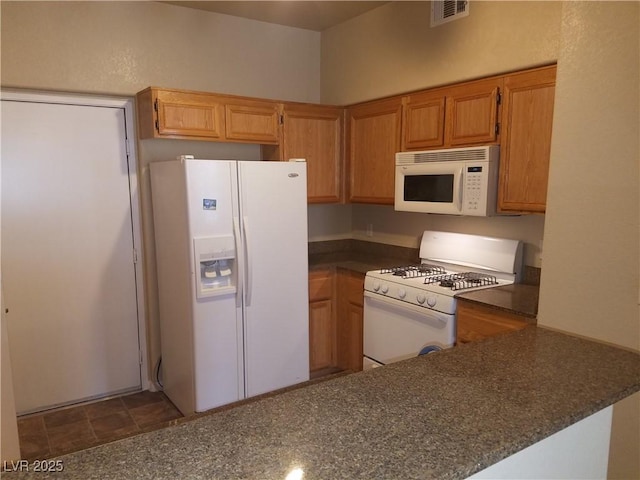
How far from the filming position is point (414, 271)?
10.4ft

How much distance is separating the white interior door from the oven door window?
1.97 m

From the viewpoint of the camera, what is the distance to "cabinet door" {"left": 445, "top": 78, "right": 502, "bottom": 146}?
2639mm

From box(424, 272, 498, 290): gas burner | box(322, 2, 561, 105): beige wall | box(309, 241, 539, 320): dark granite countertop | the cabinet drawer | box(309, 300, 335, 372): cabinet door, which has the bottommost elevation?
box(309, 300, 335, 372): cabinet door

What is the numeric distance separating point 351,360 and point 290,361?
0.53 meters

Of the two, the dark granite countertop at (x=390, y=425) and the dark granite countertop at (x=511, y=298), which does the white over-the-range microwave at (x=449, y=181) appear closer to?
the dark granite countertop at (x=511, y=298)

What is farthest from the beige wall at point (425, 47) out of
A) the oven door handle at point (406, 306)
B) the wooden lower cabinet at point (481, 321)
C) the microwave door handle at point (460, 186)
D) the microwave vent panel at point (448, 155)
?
the oven door handle at point (406, 306)

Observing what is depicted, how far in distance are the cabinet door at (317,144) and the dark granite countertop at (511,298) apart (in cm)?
152

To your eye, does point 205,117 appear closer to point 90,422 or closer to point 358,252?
point 358,252

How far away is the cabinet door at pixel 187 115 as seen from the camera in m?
2.89

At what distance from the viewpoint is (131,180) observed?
3209 mm

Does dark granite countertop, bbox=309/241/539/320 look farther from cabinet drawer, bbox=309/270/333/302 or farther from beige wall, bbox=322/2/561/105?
beige wall, bbox=322/2/561/105

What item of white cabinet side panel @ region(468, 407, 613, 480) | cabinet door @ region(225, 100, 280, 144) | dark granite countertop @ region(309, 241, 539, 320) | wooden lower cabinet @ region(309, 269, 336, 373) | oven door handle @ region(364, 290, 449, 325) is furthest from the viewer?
wooden lower cabinet @ region(309, 269, 336, 373)

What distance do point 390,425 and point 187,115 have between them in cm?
257

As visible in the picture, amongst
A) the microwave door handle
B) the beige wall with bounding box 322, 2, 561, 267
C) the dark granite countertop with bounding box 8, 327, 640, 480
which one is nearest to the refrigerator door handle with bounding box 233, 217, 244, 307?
the microwave door handle
